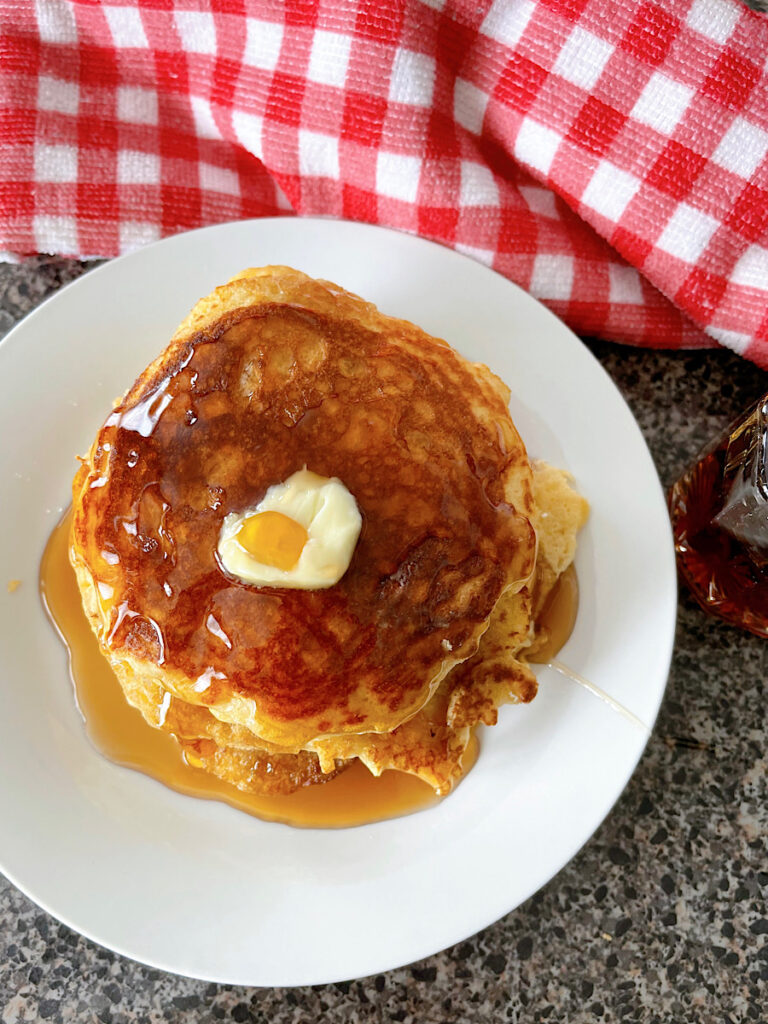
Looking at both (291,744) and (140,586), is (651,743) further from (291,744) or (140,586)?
(140,586)

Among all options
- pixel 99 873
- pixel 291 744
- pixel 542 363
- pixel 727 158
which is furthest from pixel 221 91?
pixel 99 873

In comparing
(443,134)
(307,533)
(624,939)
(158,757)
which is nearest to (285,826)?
(158,757)

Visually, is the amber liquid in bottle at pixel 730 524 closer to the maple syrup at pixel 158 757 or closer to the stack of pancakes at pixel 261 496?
the stack of pancakes at pixel 261 496

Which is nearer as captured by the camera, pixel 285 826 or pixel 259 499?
pixel 259 499

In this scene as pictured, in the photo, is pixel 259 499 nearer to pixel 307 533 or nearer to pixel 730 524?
pixel 307 533

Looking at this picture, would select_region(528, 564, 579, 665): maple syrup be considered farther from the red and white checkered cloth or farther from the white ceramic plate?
the red and white checkered cloth
